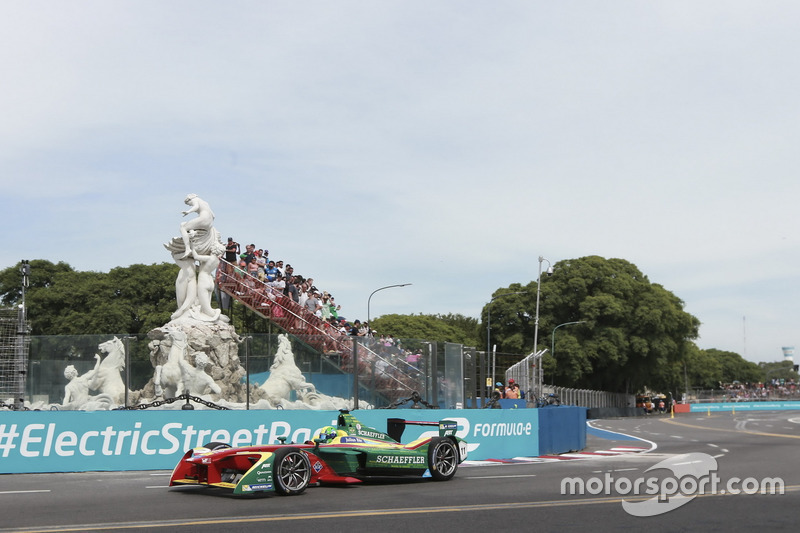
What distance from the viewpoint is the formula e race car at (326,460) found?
12227 millimetres

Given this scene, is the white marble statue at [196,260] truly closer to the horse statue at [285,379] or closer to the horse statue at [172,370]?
the horse statue at [172,370]

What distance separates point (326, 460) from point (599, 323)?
62.5 metres

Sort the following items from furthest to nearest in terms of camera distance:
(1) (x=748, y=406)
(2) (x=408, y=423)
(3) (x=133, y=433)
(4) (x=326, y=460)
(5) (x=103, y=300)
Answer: (1) (x=748, y=406) < (5) (x=103, y=300) < (3) (x=133, y=433) < (2) (x=408, y=423) < (4) (x=326, y=460)

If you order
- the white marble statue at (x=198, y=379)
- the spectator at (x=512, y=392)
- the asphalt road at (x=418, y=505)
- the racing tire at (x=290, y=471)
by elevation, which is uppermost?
the white marble statue at (x=198, y=379)

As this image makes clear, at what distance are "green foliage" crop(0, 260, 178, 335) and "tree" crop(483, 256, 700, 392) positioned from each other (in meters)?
27.5

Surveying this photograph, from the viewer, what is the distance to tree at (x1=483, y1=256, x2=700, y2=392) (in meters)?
71.5

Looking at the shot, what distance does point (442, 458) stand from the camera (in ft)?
49.1

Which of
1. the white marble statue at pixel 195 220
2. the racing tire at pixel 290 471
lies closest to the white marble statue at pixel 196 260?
the white marble statue at pixel 195 220

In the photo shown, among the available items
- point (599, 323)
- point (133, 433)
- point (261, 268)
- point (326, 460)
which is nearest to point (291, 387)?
point (133, 433)

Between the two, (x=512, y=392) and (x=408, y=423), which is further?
(x=512, y=392)

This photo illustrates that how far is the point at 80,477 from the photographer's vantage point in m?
15.9

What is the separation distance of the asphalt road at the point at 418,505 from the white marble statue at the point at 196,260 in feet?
33.0

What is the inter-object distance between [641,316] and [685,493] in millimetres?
63639

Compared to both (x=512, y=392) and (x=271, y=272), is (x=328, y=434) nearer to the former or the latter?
(x=512, y=392)
